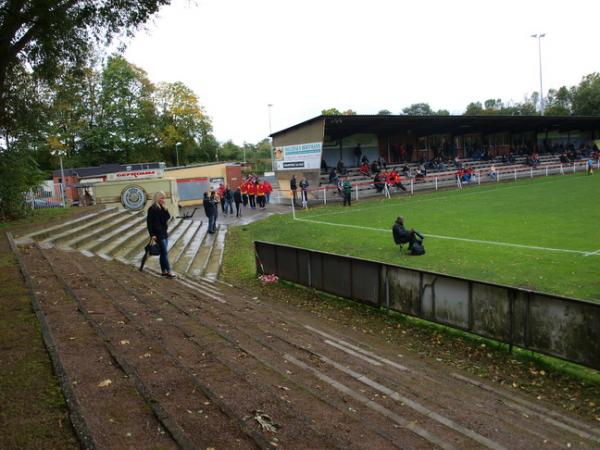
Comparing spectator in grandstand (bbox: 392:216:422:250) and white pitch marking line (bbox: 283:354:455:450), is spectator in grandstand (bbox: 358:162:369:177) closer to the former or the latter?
spectator in grandstand (bbox: 392:216:422:250)

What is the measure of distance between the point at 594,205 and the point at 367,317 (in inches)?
617

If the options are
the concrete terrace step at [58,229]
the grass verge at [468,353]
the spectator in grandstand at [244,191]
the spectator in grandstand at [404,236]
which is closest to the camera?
the grass verge at [468,353]

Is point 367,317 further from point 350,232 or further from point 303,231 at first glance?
point 303,231

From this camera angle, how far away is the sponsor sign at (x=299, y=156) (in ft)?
98.8

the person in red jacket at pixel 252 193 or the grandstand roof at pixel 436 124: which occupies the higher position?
the grandstand roof at pixel 436 124

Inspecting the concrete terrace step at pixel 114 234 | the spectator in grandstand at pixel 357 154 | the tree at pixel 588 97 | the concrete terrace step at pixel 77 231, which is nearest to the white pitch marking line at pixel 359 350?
the concrete terrace step at pixel 114 234

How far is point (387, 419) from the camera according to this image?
4125 millimetres

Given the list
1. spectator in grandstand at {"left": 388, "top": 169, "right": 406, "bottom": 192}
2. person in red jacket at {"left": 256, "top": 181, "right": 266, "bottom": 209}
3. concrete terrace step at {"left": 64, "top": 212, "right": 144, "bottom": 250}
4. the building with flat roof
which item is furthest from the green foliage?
spectator in grandstand at {"left": 388, "top": 169, "right": 406, "bottom": 192}

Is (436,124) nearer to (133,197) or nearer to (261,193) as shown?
(261,193)

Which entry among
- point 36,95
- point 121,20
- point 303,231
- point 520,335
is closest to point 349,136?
point 303,231

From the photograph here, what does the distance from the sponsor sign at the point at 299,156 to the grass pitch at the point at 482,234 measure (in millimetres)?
4418

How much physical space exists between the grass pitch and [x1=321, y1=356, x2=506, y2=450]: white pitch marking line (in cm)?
529

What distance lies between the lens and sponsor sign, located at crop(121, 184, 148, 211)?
76.0ft

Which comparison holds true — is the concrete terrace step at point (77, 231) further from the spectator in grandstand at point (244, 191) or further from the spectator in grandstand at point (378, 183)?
the spectator in grandstand at point (378, 183)
